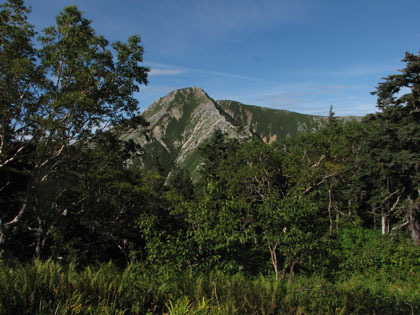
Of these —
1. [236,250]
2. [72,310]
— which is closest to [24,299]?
[72,310]

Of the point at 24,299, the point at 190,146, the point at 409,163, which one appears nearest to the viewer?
the point at 24,299

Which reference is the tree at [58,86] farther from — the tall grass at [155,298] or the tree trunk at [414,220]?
the tree trunk at [414,220]

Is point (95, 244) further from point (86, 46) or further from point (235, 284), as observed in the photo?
point (235, 284)

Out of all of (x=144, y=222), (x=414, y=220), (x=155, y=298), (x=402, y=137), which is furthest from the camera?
(x=414, y=220)

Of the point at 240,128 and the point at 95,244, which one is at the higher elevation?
the point at 240,128

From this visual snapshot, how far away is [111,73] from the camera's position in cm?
1216

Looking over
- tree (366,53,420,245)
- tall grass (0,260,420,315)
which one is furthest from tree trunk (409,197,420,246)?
tall grass (0,260,420,315)

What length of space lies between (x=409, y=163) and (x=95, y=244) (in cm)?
1962

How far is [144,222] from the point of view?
671cm

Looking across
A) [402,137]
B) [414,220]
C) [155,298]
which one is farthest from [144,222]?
[414,220]

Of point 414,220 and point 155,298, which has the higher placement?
point 155,298

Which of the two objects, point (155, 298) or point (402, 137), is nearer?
point (155, 298)

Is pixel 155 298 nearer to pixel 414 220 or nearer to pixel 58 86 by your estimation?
pixel 58 86

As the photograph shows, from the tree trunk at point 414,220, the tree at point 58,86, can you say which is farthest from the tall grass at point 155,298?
the tree trunk at point 414,220
